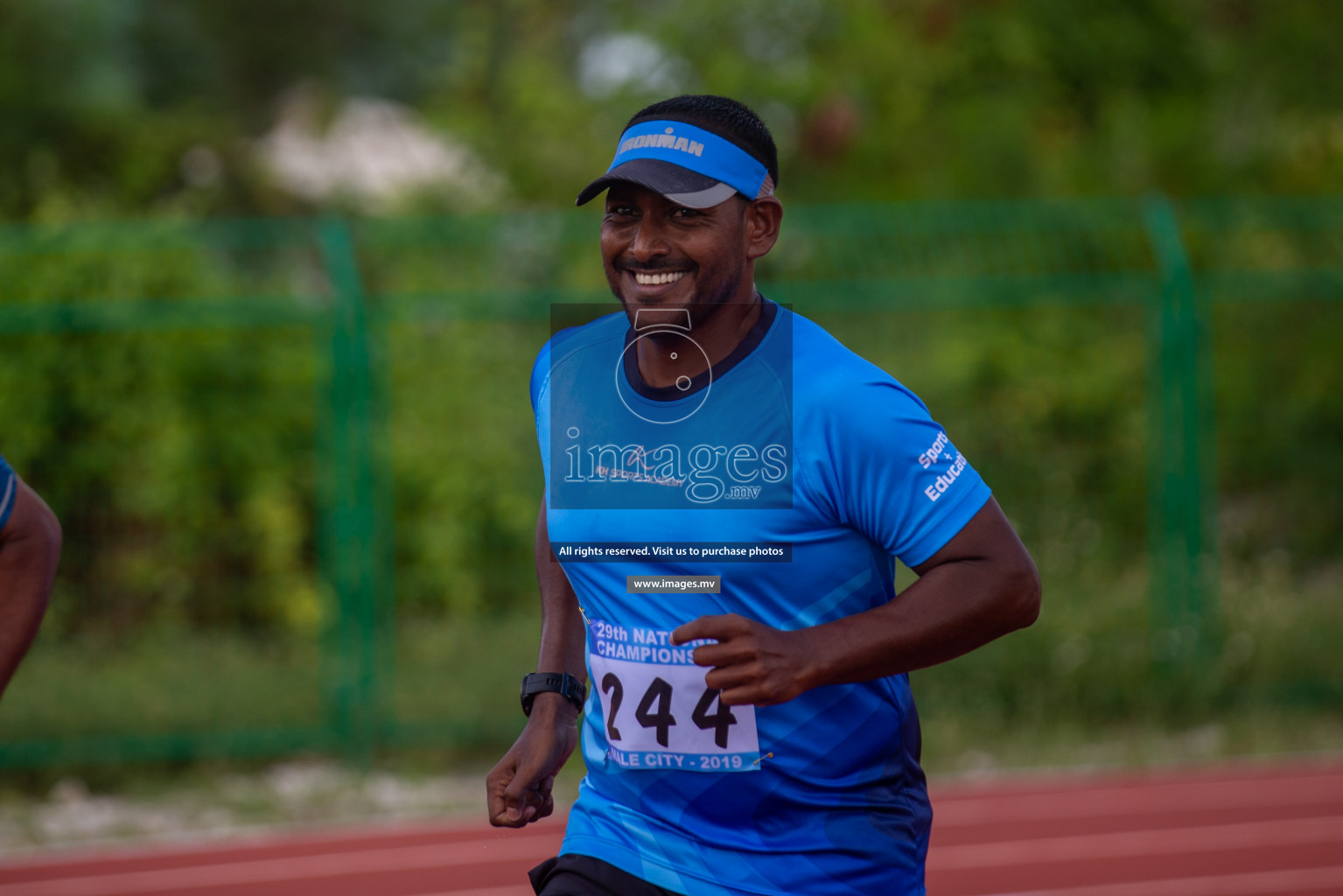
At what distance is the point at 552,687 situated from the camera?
109 inches

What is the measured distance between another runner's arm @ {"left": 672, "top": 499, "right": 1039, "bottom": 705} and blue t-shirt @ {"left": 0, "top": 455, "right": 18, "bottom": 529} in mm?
1636

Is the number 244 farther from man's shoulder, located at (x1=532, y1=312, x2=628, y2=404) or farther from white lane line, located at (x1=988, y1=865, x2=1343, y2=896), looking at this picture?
white lane line, located at (x1=988, y1=865, x2=1343, y2=896)

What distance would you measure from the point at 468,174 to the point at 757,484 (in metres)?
14.5

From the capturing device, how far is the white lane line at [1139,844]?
21.3ft

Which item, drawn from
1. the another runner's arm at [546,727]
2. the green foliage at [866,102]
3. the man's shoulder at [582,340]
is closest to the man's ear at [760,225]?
the man's shoulder at [582,340]

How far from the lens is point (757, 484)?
241 centimetres

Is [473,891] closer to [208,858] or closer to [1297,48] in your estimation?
[208,858]

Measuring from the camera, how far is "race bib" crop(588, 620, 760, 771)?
244 cm

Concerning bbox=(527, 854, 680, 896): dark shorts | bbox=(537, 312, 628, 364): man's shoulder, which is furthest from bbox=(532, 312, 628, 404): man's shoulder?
bbox=(527, 854, 680, 896): dark shorts

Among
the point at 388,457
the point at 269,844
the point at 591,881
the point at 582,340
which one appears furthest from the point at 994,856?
the point at 582,340

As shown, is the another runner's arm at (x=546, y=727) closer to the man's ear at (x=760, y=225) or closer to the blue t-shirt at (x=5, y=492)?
the man's ear at (x=760, y=225)

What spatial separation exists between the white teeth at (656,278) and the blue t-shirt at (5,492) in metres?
1.41

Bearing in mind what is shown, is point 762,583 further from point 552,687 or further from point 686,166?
point 686,166

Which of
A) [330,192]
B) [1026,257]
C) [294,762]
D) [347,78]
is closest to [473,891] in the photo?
[294,762]
